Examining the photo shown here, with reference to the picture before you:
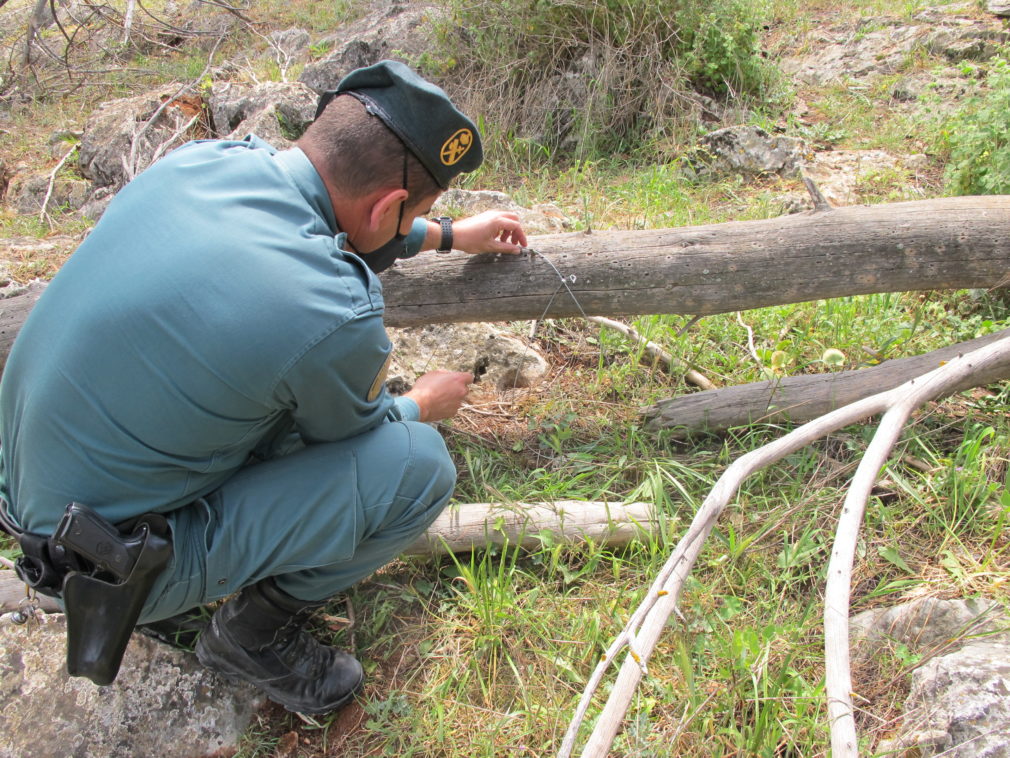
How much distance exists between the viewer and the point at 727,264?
8.50 feet

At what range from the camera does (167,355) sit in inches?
58.1

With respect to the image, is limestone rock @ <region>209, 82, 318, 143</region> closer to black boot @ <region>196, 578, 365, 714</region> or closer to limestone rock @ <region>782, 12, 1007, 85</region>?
limestone rock @ <region>782, 12, 1007, 85</region>

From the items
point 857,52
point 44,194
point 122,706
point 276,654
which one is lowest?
point 122,706

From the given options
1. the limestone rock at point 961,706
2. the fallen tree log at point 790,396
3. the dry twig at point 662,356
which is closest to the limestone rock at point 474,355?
the dry twig at point 662,356

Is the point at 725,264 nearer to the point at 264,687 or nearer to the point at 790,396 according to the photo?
the point at 790,396

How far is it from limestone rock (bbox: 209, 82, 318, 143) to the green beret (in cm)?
379

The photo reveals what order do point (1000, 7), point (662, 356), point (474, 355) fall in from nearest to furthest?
point (662, 356) < point (474, 355) < point (1000, 7)

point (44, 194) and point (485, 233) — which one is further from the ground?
point (485, 233)

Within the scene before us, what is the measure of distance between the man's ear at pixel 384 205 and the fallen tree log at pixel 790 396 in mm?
1404

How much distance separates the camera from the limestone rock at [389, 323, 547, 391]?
10.5 ft

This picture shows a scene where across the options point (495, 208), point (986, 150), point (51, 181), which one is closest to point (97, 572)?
point (495, 208)

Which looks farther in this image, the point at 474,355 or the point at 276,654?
the point at 474,355

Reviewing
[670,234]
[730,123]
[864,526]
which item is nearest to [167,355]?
[670,234]

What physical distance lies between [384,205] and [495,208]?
101 inches
